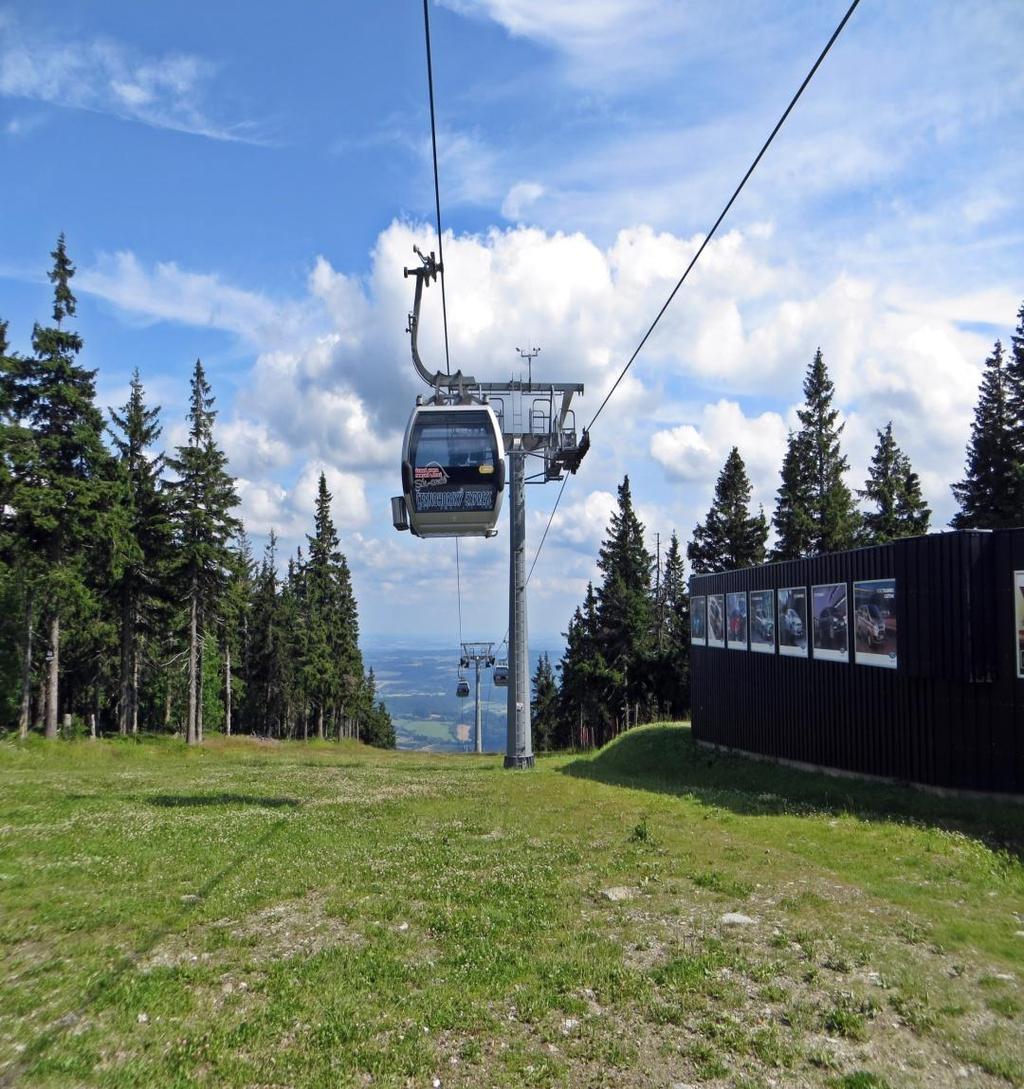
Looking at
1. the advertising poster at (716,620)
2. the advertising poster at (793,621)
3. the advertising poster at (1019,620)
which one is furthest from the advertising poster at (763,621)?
the advertising poster at (1019,620)

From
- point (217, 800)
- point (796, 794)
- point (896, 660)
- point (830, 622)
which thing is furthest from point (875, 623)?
point (217, 800)

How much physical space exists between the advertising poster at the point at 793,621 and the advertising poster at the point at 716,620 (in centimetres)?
478

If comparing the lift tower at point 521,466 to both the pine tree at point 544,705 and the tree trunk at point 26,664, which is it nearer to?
the tree trunk at point 26,664

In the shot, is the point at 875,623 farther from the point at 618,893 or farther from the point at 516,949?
the point at 516,949

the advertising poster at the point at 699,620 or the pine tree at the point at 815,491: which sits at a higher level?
the pine tree at the point at 815,491

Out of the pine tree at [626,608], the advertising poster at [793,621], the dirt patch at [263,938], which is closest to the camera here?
the dirt patch at [263,938]

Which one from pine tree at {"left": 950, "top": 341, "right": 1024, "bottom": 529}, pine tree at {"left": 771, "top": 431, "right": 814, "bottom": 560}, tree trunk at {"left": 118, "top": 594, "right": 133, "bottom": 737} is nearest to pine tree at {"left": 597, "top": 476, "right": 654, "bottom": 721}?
pine tree at {"left": 771, "top": 431, "right": 814, "bottom": 560}

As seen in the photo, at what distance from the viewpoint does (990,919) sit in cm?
876

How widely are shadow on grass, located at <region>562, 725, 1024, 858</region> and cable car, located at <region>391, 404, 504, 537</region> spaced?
28.0 ft

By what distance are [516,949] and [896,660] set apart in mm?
12778

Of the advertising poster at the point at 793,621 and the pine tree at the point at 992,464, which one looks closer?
the advertising poster at the point at 793,621

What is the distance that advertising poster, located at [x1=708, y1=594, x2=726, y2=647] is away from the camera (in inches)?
1124

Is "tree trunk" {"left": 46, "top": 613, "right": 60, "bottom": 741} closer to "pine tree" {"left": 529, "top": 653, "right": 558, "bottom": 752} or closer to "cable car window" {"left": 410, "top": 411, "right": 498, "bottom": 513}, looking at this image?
"cable car window" {"left": 410, "top": 411, "right": 498, "bottom": 513}

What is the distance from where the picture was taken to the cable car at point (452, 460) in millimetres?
18734
